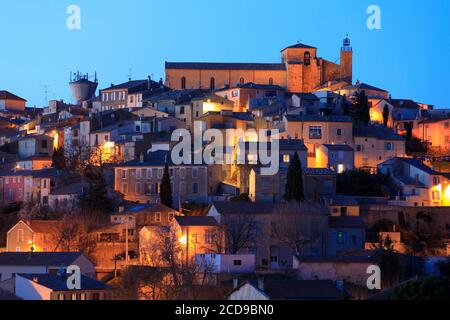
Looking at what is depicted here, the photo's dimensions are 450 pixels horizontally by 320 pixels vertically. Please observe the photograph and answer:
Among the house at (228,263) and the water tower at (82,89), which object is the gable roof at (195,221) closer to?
the house at (228,263)

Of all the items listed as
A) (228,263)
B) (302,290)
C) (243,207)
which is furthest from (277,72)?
(302,290)

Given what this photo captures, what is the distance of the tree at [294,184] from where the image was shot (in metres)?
43.0

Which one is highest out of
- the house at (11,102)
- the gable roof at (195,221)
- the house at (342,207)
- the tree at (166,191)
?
the house at (11,102)

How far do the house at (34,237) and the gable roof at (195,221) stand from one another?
496 centimetres

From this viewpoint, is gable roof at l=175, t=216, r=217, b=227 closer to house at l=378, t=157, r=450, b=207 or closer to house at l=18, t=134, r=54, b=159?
house at l=378, t=157, r=450, b=207

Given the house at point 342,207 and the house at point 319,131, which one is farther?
the house at point 319,131

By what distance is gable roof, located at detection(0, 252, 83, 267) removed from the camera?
36812 millimetres

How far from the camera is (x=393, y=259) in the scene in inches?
1483

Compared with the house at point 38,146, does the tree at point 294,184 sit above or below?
below

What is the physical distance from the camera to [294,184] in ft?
142

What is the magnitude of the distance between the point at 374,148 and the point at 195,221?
541 inches

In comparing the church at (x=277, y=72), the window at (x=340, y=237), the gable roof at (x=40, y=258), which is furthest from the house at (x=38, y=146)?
the window at (x=340, y=237)

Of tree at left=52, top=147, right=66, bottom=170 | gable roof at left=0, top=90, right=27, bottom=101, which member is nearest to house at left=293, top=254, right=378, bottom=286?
tree at left=52, top=147, right=66, bottom=170

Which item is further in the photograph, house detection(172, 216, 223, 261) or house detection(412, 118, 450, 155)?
house detection(412, 118, 450, 155)
